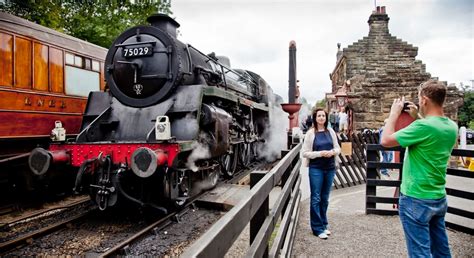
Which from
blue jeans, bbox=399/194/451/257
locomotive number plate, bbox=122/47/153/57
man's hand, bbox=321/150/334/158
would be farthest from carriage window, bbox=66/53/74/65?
blue jeans, bbox=399/194/451/257

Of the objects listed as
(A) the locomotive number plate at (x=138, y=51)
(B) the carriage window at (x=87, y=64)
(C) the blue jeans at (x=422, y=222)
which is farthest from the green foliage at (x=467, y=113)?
(C) the blue jeans at (x=422, y=222)

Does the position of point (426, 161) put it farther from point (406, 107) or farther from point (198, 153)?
point (198, 153)

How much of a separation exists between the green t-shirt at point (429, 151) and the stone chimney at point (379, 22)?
45.9ft

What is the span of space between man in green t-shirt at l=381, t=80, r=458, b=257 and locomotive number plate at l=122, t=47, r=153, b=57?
4.24m

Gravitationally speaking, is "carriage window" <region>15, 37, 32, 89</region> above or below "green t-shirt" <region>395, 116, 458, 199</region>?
above

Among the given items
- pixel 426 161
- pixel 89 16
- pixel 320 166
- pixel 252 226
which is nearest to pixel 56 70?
pixel 320 166

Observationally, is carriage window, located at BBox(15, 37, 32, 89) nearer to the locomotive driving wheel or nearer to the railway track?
the railway track

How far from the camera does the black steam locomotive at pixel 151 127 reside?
176 inches

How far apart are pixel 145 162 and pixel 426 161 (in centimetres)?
308

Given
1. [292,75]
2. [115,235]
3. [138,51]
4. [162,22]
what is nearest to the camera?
[115,235]

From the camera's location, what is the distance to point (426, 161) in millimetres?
2229

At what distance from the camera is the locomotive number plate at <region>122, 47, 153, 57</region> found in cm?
548

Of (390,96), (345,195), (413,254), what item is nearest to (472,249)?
(413,254)

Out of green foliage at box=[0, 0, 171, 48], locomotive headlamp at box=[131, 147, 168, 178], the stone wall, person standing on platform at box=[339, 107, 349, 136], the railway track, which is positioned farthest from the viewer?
person standing on platform at box=[339, 107, 349, 136]
